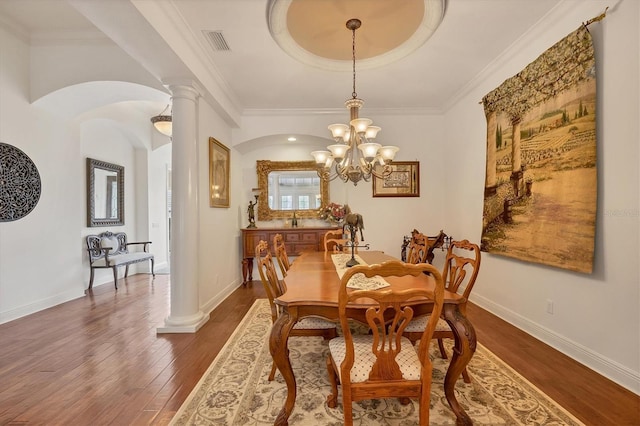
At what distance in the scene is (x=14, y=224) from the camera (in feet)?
11.3

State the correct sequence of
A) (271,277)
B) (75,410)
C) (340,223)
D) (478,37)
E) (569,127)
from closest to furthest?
(75,410), (271,277), (569,127), (478,37), (340,223)

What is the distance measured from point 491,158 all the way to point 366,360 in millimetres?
2889

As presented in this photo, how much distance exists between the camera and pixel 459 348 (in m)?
1.68

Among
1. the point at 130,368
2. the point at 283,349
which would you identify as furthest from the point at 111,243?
the point at 283,349

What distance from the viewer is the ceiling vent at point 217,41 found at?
2740 mm

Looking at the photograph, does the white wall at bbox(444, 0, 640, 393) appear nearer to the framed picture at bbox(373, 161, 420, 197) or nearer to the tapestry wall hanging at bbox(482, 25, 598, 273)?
the tapestry wall hanging at bbox(482, 25, 598, 273)

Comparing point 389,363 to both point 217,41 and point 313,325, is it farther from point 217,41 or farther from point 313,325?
point 217,41

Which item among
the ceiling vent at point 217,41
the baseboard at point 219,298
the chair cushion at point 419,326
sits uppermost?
the ceiling vent at point 217,41

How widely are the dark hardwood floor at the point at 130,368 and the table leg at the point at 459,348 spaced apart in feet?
2.40

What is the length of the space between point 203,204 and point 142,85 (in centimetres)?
156

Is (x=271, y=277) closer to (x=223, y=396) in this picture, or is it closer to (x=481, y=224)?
(x=223, y=396)

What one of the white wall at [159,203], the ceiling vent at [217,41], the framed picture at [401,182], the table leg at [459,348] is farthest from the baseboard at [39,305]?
the framed picture at [401,182]

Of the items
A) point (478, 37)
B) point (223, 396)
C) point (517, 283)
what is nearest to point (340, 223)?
point (517, 283)

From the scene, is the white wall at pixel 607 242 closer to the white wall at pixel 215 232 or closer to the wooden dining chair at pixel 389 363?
the wooden dining chair at pixel 389 363
